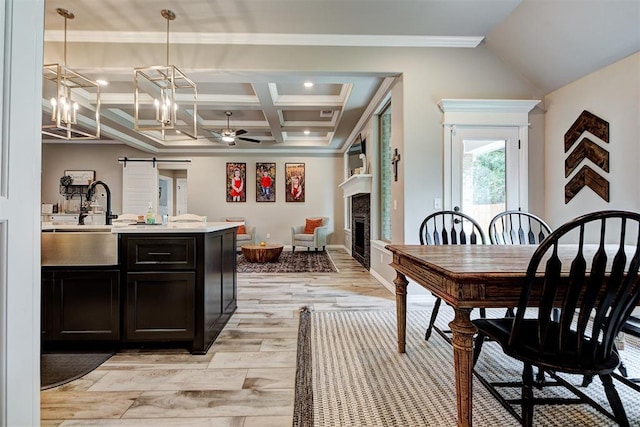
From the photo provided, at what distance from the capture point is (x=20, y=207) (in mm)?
744

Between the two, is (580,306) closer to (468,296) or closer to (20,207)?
(468,296)

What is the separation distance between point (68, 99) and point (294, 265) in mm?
4106

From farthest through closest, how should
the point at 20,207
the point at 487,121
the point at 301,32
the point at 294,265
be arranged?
the point at 294,265 < the point at 487,121 < the point at 301,32 < the point at 20,207

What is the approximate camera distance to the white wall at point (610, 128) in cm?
268

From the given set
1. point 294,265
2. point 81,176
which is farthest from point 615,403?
point 81,176

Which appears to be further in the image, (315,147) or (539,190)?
(315,147)

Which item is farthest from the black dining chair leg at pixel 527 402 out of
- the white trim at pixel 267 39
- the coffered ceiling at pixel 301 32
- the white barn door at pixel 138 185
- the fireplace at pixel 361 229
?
the white barn door at pixel 138 185

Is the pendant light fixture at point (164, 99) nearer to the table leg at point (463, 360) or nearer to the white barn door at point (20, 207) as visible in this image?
the white barn door at point (20, 207)

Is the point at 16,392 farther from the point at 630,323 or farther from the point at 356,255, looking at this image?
the point at 356,255

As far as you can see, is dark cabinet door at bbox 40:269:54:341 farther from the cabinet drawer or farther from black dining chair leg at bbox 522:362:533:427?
black dining chair leg at bbox 522:362:533:427

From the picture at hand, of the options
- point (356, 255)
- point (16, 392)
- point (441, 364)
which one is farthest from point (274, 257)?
point (16, 392)

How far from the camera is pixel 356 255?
6820 millimetres

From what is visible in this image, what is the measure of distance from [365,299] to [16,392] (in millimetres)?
3306

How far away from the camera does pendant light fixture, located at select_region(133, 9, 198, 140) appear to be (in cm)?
286
